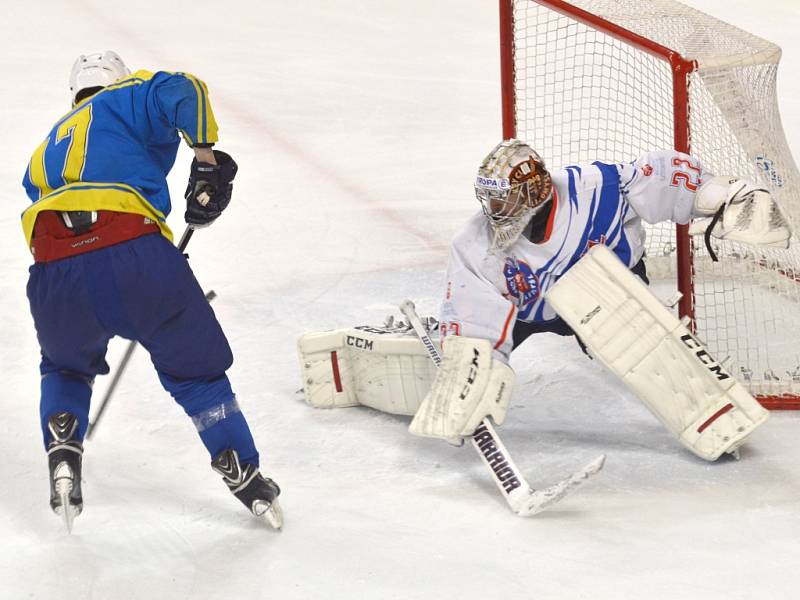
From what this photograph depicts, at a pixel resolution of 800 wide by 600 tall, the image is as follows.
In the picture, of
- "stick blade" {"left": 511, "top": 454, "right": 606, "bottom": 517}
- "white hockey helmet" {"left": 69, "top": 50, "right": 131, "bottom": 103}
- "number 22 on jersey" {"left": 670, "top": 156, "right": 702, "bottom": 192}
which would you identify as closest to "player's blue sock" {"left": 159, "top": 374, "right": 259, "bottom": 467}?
"stick blade" {"left": 511, "top": 454, "right": 606, "bottom": 517}

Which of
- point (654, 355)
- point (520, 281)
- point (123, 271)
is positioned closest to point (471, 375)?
point (520, 281)

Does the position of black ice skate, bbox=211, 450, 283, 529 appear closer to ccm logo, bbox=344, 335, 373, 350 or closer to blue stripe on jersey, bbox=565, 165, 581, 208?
ccm logo, bbox=344, 335, 373, 350

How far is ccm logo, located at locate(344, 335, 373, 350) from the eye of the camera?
3.43 m

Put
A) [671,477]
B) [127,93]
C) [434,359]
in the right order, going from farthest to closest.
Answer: [434,359]
[671,477]
[127,93]

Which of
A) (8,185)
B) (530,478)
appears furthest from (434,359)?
(8,185)

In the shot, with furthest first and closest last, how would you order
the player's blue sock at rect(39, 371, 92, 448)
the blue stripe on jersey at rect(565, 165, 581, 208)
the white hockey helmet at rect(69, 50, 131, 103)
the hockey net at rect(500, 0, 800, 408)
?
the hockey net at rect(500, 0, 800, 408) → the blue stripe on jersey at rect(565, 165, 581, 208) → the white hockey helmet at rect(69, 50, 131, 103) → the player's blue sock at rect(39, 371, 92, 448)

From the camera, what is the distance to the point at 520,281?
3.20 m

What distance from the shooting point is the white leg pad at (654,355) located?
298 cm

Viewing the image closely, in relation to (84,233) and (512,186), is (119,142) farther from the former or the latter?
(512,186)

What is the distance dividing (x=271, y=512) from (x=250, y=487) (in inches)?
2.9

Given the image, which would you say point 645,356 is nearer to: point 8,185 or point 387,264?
point 387,264

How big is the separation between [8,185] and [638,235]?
117 inches

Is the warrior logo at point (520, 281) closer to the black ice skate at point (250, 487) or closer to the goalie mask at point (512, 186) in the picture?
the goalie mask at point (512, 186)

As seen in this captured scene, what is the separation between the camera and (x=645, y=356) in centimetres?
302
